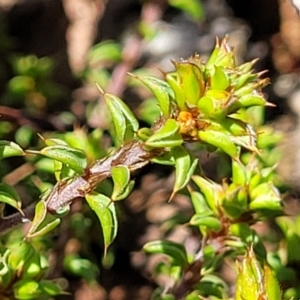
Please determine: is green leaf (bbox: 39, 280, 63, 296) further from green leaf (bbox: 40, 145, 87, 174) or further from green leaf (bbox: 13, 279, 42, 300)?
green leaf (bbox: 40, 145, 87, 174)

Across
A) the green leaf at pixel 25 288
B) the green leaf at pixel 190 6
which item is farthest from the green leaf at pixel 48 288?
the green leaf at pixel 190 6

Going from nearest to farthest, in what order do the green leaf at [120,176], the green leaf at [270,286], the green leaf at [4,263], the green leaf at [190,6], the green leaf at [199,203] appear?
the green leaf at [270,286]
the green leaf at [120,176]
the green leaf at [4,263]
the green leaf at [199,203]
the green leaf at [190,6]

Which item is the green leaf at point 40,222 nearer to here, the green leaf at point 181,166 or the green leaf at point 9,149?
the green leaf at point 9,149

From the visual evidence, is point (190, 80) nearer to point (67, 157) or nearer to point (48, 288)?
point (67, 157)

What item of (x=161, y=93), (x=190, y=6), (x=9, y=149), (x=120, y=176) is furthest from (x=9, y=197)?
(x=190, y=6)

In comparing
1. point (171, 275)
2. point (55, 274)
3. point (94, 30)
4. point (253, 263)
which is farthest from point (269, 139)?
point (94, 30)

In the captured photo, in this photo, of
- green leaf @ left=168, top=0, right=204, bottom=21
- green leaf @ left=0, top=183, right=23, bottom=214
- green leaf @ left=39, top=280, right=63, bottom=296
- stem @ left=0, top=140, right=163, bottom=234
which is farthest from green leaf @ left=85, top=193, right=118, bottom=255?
green leaf @ left=168, top=0, right=204, bottom=21
